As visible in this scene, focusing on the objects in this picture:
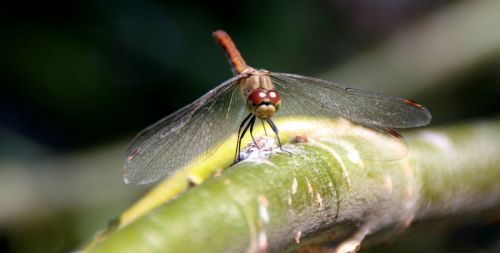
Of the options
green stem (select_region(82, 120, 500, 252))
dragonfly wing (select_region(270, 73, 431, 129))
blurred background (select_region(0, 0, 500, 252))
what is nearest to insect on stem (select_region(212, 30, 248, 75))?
dragonfly wing (select_region(270, 73, 431, 129))

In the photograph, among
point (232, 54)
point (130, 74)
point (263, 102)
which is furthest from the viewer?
point (130, 74)

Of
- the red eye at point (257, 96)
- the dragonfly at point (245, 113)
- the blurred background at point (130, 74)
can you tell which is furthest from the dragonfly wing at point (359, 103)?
the blurred background at point (130, 74)

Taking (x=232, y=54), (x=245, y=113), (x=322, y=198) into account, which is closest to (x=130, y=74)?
(x=232, y=54)

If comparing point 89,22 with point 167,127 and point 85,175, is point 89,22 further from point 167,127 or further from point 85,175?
point 167,127

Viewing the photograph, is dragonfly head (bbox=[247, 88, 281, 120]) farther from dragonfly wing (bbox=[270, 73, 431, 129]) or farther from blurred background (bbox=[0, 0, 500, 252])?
Result: blurred background (bbox=[0, 0, 500, 252])

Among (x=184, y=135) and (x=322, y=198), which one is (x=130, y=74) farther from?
(x=322, y=198)

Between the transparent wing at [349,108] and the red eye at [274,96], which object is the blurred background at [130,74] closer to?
the transparent wing at [349,108]
